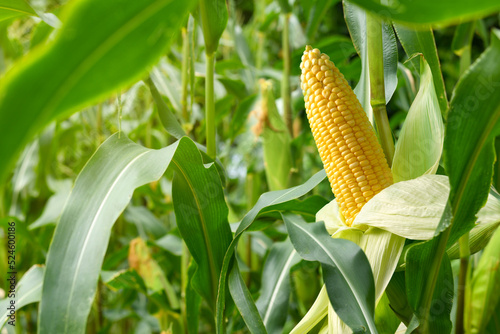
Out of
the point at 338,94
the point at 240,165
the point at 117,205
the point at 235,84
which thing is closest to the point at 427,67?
the point at 338,94

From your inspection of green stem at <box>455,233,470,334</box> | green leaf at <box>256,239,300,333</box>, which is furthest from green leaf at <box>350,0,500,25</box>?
green leaf at <box>256,239,300,333</box>

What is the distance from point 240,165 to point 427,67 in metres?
0.84

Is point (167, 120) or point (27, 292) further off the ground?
point (167, 120)

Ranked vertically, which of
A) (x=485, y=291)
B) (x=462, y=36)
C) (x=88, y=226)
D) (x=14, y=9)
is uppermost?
(x=14, y=9)

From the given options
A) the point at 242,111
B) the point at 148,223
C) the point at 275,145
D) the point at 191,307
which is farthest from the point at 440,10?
the point at 148,223

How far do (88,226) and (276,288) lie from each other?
0.31 m

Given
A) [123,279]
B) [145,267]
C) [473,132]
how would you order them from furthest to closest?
[145,267] < [123,279] < [473,132]

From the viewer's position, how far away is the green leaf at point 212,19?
46 centimetres

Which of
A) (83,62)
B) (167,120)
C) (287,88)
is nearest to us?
(83,62)

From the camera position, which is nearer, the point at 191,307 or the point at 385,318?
the point at 385,318

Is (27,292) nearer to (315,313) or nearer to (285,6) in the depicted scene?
(315,313)

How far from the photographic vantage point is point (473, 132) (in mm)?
283

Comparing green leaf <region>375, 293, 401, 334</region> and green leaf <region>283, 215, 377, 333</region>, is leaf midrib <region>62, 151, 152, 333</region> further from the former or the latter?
green leaf <region>375, 293, 401, 334</region>

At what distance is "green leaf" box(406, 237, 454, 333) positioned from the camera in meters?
0.34
